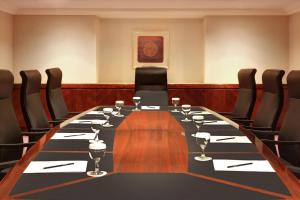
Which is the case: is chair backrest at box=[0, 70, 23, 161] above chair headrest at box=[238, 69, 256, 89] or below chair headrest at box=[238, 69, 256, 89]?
below

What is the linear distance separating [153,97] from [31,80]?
2.06 meters

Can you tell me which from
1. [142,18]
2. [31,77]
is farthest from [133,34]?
[31,77]

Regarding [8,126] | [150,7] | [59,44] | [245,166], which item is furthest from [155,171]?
[59,44]

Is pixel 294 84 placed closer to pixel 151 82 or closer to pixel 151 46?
pixel 151 82

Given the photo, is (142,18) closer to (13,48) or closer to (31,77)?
(13,48)

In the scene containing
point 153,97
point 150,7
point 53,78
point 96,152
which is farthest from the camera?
point 150,7

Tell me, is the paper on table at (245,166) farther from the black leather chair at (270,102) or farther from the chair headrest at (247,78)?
the chair headrest at (247,78)

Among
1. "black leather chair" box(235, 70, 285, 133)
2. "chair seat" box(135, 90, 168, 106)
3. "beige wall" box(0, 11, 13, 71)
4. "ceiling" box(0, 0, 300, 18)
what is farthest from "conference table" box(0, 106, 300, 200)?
"beige wall" box(0, 11, 13, 71)

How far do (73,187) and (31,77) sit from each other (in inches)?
94.8

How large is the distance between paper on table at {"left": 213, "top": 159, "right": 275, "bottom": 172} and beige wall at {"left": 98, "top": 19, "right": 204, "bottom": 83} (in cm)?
600

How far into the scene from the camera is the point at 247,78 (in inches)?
184

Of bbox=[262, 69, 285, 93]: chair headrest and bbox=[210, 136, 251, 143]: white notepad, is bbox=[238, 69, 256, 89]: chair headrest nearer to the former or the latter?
bbox=[262, 69, 285, 93]: chair headrest

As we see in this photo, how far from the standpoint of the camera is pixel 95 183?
174cm

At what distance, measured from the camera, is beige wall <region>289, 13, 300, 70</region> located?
7242mm
